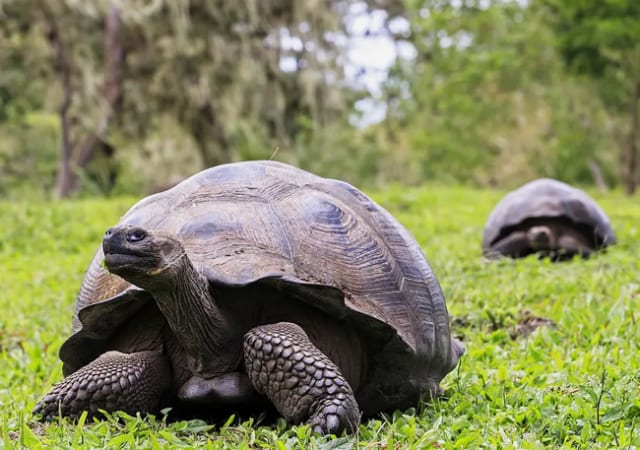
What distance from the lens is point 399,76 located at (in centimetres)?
2345

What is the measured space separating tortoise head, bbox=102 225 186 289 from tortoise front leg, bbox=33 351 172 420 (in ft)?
1.29

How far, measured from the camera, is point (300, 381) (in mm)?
2246

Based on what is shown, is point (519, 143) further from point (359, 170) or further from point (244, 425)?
point (244, 425)

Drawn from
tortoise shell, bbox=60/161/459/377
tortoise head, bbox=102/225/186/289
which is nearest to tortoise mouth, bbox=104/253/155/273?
tortoise head, bbox=102/225/186/289

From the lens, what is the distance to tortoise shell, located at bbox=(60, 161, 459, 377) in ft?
7.80

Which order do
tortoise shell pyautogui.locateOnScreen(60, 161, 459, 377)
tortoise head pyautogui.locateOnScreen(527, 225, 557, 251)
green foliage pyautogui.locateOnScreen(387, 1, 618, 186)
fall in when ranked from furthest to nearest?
1. green foliage pyautogui.locateOnScreen(387, 1, 618, 186)
2. tortoise head pyautogui.locateOnScreen(527, 225, 557, 251)
3. tortoise shell pyautogui.locateOnScreen(60, 161, 459, 377)

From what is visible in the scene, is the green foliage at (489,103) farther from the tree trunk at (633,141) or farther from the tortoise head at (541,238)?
the tortoise head at (541,238)

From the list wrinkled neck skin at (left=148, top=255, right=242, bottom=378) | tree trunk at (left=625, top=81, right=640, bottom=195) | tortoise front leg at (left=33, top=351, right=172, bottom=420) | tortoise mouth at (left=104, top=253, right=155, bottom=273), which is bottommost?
tree trunk at (left=625, top=81, right=640, bottom=195)

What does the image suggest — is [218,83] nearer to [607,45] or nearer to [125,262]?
[607,45]

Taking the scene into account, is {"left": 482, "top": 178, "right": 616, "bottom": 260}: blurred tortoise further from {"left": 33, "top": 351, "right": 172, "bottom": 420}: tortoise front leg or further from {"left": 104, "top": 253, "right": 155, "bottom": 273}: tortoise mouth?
{"left": 104, "top": 253, "right": 155, "bottom": 273}: tortoise mouth

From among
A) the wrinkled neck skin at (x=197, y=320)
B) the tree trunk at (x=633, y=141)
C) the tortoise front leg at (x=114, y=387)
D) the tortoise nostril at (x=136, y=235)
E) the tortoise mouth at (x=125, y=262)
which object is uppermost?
the tortoise nostril at (x=136, y=235)

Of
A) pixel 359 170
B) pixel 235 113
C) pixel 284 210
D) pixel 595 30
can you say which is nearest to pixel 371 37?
pixel 359 170

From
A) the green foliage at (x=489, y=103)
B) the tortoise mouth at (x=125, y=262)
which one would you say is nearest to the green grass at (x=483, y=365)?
the tortoise mouth at (x=125, y=262)

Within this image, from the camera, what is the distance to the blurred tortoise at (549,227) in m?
6.32
